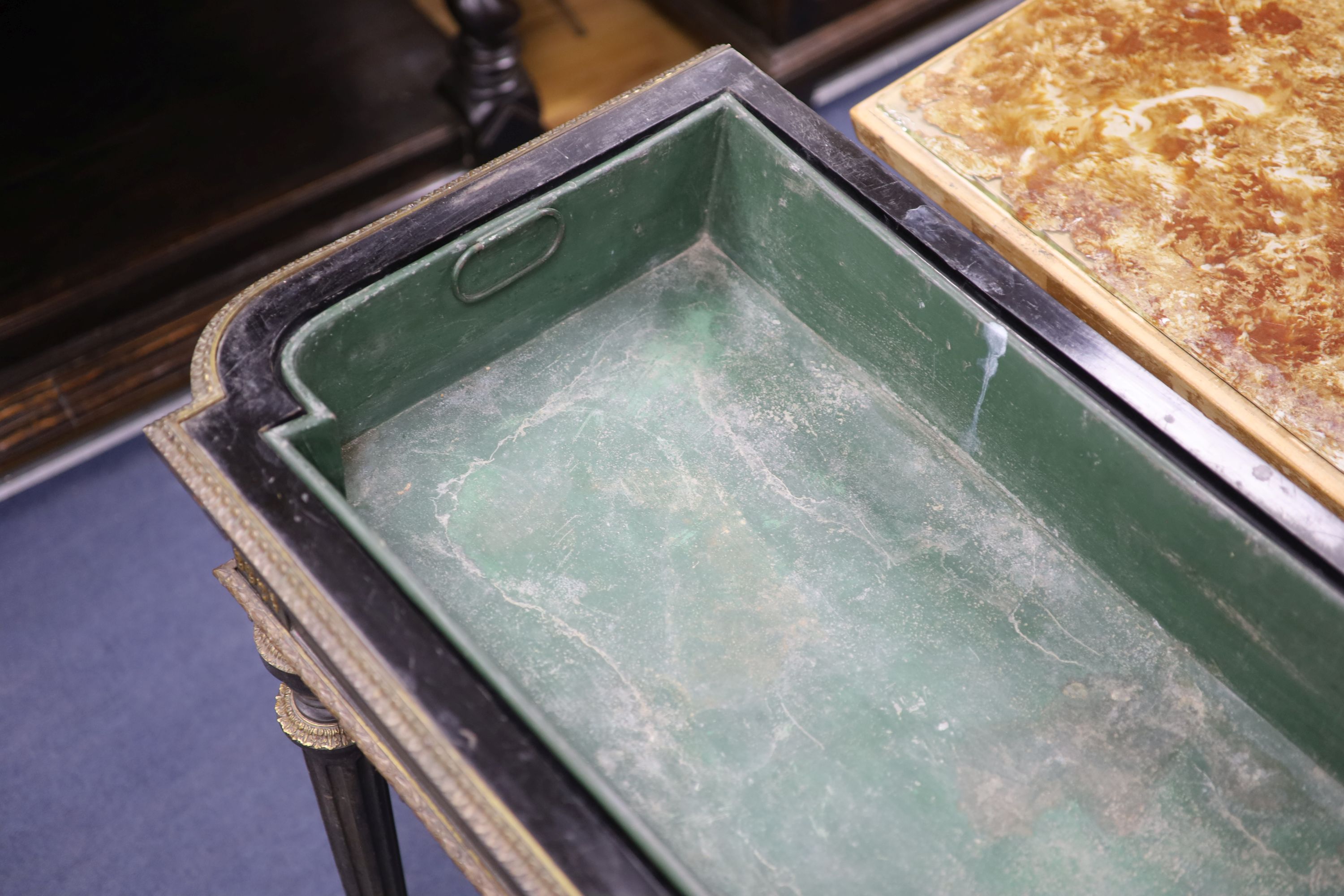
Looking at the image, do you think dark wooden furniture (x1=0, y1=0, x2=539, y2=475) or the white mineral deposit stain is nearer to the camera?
the white mineral deposit stain

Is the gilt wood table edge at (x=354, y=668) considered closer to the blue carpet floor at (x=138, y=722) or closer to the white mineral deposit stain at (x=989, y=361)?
the white mineral deposit stain at (x=989, y=361)

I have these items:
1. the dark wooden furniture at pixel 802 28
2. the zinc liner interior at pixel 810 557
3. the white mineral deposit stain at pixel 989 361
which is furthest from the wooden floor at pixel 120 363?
the white mineral deposit stain at pixel 989 361

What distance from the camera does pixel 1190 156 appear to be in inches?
61.4

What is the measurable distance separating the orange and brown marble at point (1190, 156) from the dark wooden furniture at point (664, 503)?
264mm

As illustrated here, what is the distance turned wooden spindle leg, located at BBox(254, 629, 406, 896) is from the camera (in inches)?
53.1

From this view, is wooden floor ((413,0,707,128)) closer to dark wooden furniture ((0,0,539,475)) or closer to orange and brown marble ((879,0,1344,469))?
dark wooden furniture ((0,0,539,475))

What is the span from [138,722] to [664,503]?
1.16 meters

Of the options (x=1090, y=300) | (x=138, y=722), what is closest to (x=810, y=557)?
(x=1090, y=300)

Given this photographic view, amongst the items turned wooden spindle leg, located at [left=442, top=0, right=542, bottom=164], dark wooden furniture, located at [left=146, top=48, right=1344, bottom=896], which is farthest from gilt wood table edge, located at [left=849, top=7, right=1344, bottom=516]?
turned wooden spindle leg, located at [left=442, top=0, right=542, bottom=164]

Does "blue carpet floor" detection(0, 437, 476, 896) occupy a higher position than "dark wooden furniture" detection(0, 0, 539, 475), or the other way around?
"dark wooden furniture" detection(0, 0, 539, 475)

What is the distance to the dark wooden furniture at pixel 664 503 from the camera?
985mm

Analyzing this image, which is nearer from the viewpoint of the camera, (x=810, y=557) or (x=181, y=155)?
(x=810, y=557)

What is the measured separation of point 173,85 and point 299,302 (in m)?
1.46

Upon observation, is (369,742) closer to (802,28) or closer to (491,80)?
(491,80)
